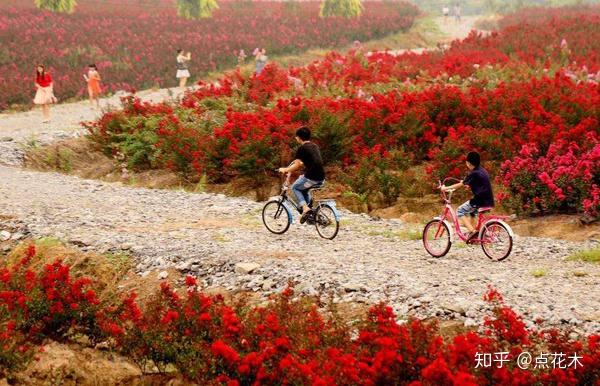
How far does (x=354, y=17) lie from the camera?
4319 centimetres

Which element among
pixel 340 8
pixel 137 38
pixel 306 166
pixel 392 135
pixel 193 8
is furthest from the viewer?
pixel 340 8

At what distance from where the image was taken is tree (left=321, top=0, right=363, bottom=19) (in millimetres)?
44109

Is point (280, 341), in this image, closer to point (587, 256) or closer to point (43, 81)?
point (587, 256)

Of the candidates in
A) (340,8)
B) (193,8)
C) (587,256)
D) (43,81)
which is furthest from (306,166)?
(340,8)

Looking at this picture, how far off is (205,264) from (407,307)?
8.68 feet

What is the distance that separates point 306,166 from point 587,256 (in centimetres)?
366

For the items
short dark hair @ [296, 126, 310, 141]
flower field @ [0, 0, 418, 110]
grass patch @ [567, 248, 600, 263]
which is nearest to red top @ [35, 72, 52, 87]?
flower field @ [0, 0, 418, 110]

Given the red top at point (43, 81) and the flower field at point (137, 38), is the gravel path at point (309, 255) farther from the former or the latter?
the flower field at point (137, 38)

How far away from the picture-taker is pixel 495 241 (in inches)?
364

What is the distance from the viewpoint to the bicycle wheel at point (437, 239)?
30.5 feet

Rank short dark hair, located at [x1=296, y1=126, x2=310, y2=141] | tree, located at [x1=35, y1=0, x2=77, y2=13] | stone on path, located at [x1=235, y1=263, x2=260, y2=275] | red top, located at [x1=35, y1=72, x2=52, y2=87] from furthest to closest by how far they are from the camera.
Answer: tree, located at [x1=35, y1=0, x2=77, y2=13] → red top, located at [x1=35, y1=72, x2=52, y2=87] → short dark hair, located at [x1=296, y1=126, x2=310, y2=141] → stone on path, located at [x1=235, y1=263, x2=260, y2=275]

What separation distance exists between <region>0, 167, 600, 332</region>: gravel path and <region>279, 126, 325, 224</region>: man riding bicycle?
59 centimetres

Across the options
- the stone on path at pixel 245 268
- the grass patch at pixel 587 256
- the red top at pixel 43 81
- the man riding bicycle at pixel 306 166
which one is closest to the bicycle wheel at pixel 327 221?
the man riding bicycle at pixel 306 166

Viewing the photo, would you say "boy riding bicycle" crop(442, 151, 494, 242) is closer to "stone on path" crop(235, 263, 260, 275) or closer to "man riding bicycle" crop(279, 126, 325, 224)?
"man riding bicycle" crop(279, 126, 325, 224)
